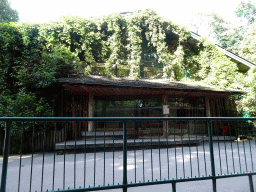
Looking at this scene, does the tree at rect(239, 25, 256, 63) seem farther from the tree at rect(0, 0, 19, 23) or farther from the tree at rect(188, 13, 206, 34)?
the tree at rect(0, 0, 19, 23)

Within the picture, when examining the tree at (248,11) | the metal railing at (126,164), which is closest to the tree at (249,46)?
the tree at (248,11)

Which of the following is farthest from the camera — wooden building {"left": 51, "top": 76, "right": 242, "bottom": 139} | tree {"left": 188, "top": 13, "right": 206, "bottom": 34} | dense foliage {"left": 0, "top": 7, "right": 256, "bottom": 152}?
tree {"left": 188, "top": 13, "right": 206, "bottom": 34}

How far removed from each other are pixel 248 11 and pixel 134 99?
32.3 m

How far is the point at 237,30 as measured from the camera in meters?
29.5

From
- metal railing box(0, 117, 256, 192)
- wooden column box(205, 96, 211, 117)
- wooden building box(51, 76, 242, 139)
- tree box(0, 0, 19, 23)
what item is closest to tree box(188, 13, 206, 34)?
wooden building box(51, 76, 242, 139)

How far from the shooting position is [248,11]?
3103cm

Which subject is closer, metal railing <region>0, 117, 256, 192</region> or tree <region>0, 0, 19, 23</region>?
metal railing <region>0, 117, 256, 192</region>

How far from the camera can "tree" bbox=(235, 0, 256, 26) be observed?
30.7 metres

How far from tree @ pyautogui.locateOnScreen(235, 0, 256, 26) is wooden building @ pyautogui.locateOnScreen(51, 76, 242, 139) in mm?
26375

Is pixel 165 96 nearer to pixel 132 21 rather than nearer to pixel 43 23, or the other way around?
pixel 132 21

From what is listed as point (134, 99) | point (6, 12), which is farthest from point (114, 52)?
point (6, 12)

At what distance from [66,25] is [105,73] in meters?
4.29

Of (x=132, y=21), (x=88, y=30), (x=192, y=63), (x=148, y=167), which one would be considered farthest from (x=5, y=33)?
(x=192, y=63)

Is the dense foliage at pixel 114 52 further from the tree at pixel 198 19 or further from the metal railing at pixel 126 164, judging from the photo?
the tree at pixel 198 19
